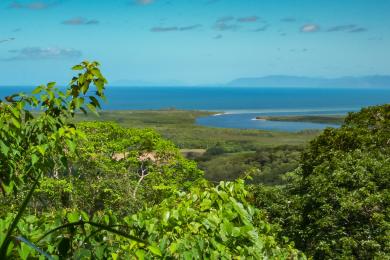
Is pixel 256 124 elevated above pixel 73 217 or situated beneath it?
situated beneath

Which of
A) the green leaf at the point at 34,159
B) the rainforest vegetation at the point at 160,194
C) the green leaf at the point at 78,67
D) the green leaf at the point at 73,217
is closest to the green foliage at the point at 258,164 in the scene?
the rainforest vegetation at the point at 160,194

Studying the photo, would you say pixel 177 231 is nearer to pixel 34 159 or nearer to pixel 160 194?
pixel 34 159

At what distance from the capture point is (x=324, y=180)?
1908 centimetres

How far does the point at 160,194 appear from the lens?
816 inches

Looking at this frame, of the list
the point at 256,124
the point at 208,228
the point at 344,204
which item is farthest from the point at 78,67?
the point at 256,124

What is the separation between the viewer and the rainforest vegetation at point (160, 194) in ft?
12.5

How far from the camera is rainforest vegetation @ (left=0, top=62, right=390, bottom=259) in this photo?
382 cm

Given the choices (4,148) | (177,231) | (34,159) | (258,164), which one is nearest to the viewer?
(4,148)

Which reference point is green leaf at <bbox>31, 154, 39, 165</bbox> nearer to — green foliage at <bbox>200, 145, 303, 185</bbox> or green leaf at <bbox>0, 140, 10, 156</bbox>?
green leaf at <bbox>0, 140, 10, 156</bbox>

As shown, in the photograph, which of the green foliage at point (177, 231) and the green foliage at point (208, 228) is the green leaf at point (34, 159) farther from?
the green foliage at point (208, 228)

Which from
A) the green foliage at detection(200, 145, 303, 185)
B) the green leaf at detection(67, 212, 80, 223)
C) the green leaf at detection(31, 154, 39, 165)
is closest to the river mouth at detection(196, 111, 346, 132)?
the green foliage at detection(200, 145, 303, 185)

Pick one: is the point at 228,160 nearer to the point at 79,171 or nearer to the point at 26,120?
the point at 79,171

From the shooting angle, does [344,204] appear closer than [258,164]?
Yes

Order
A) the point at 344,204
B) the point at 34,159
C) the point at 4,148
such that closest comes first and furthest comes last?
the point at 4,148, the point at 34,159, the point at 344,204
